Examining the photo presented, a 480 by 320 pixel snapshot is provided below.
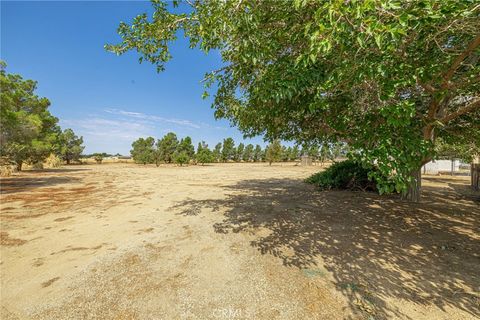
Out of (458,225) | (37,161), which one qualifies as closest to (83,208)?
(458,225)

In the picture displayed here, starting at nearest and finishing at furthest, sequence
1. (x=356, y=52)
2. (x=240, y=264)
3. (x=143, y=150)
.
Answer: (x=356, y=52) < (x=240, y=264) < (x=143, y=150)

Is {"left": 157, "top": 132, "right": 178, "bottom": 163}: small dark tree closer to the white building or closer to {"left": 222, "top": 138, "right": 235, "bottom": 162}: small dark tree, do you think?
{"left": 222, "top": 138, "right": 235, "bottom": 162}: small dark tree

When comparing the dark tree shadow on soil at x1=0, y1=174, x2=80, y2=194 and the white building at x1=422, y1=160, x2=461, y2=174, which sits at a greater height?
the white building at x1=422, y1=160, x2=461, y2=174

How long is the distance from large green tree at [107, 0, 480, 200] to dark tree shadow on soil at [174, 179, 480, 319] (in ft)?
4.67

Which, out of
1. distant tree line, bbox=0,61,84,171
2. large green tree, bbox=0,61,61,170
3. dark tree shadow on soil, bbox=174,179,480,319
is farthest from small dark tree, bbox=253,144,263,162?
dark tree shadow on soil, bbox=174,179,480,319

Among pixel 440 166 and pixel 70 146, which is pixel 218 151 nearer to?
pixel 70 146

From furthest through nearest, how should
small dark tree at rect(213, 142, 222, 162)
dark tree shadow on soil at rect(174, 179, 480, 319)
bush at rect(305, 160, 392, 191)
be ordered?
small dark tree at rect(213, 142, 222, 162) < bush at rect(305, 160, 392, 191) < dark tree shadow on soil at rect(174, 179, 480, 319)

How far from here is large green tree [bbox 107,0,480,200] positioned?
2398mm

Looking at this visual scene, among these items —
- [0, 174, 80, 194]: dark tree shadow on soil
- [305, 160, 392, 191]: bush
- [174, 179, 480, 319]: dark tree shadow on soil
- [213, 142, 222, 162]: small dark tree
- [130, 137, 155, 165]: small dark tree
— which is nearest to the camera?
[174, 179, 480, 319]: dark tree shadow on soil

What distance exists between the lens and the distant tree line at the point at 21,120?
12625 millimetres

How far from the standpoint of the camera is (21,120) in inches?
553

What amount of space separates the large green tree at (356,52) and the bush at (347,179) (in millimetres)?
5939

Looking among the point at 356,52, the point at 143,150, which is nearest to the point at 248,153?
the point at 143,150

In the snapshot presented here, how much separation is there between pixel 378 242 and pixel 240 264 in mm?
3062
